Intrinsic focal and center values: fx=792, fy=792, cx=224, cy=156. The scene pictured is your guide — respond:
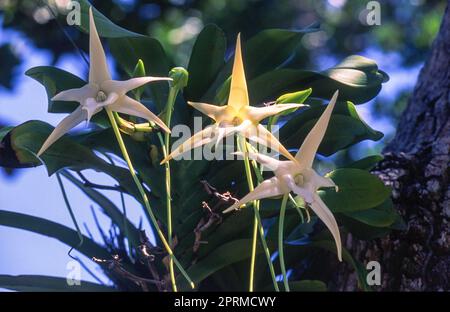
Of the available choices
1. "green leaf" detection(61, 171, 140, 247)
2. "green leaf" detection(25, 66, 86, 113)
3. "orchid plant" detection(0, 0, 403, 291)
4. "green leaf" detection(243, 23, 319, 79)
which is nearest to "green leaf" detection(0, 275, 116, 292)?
"orchid plant" detection(0, 0, 403, 291)

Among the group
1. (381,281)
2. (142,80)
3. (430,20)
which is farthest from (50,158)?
(430,20)

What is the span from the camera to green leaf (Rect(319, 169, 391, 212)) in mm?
1336

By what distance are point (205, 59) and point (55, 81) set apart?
285 mm

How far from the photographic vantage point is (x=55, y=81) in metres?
1.39

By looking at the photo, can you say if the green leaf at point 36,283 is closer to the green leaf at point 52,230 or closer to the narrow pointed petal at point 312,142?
the green leaf at point 52,230

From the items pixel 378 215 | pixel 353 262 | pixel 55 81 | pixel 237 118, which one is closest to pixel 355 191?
pixel 378 215

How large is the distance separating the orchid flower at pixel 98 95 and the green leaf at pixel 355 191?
0.36 m

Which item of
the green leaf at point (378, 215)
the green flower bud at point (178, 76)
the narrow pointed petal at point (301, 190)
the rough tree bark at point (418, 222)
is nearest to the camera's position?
the narrow pointed petal at point (301, 190)

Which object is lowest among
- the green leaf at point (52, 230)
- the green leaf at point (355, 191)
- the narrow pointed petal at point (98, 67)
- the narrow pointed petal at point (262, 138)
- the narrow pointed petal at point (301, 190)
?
the green leaf at point (52, 230)

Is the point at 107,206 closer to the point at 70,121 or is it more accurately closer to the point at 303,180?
the point at 70,121

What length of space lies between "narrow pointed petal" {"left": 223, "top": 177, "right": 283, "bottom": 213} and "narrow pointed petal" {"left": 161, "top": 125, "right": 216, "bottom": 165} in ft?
0.31

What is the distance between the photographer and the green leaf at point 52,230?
1.46 meters

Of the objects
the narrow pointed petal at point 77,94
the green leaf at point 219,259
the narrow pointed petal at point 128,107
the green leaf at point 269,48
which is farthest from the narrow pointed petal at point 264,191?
the green leaf at point 269,48

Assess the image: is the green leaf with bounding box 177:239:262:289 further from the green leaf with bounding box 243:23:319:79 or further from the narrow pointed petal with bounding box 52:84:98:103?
the narrow pointed petal with bounding box 52:84:98:103
